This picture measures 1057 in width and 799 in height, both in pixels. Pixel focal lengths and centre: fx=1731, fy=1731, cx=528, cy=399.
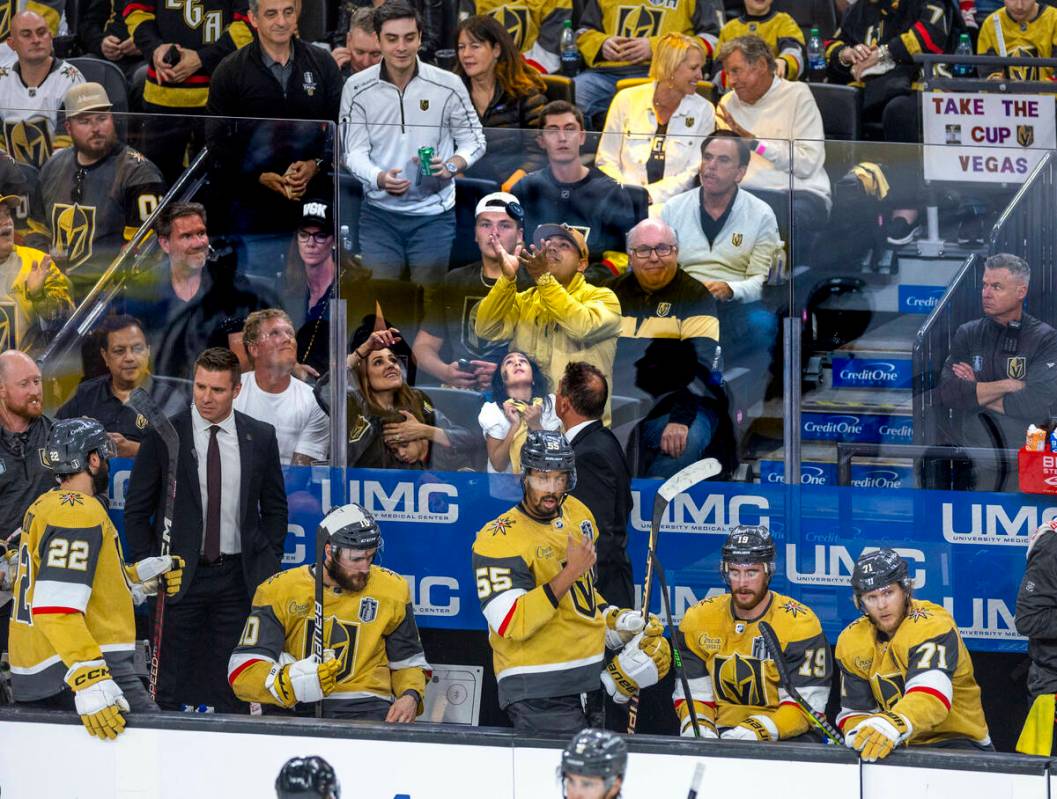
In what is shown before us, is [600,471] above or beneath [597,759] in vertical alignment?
above

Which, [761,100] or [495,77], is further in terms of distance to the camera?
[495,77]

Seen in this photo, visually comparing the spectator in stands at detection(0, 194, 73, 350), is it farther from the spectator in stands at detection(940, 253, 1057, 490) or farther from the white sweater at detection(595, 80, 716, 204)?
the spectator in stands at detection(940, 253, 1057, 490)

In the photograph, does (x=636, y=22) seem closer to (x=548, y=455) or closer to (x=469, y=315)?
(x=469, y=315)

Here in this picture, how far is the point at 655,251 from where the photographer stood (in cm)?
684

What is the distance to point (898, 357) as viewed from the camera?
22.3ft

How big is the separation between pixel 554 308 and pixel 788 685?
173 centimetres

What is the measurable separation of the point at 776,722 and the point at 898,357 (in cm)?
152

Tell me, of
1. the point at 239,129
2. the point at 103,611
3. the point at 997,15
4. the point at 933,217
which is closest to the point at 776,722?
the point at 933,217

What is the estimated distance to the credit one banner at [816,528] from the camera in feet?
22.5

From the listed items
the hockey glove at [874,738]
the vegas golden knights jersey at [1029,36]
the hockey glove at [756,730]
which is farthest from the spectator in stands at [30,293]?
the vegas golden knights jersey at [1029,36]

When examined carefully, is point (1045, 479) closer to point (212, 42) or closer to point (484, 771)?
point (484, 771)

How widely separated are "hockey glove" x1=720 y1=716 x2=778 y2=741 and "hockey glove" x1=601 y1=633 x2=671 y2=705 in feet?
1.26

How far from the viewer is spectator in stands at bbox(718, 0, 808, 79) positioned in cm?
860

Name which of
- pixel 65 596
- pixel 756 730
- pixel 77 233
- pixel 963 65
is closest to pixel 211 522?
pixel 65 596
